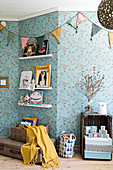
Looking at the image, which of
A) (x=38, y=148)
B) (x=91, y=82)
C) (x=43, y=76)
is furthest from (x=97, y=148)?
(x=43, y=76)

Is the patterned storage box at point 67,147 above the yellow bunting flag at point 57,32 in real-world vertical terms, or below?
below

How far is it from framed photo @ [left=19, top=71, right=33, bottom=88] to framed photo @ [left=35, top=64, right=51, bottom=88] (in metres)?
0.16

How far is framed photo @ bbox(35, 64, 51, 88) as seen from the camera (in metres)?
3.29

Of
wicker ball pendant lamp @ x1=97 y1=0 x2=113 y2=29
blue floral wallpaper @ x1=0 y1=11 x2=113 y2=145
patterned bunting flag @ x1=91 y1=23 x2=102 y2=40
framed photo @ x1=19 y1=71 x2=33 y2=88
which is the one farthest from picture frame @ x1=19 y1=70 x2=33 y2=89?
wicker ball pendant lamp @ x1=97 y1=0 x2=113 y2=29

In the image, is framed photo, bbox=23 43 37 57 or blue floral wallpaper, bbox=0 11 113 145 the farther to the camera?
framed photo, bbox=23 43 37 57

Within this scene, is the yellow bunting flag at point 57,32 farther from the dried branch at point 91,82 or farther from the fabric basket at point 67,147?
the fabric basket at point 67,147

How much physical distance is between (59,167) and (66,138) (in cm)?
49

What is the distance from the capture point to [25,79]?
11.5ft

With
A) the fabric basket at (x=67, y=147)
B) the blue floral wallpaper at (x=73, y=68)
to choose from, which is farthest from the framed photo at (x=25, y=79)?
the fabric basket at (x=67, y=147)

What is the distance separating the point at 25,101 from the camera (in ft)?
11.2

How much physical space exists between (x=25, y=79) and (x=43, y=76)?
0.40 meters

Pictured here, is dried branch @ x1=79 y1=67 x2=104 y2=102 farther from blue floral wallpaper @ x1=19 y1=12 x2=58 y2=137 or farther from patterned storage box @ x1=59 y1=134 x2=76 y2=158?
patterned storage box @ x1=59 y1=134 x2=76 y2=158

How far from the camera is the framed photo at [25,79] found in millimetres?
3479

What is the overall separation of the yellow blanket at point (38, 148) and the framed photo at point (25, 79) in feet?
2.97
